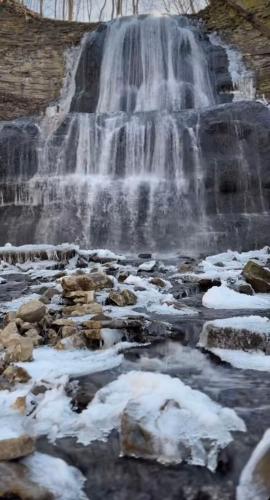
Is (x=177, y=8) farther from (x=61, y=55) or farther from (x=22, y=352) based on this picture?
(x=22, y=352)

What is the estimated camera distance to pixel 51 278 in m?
7.42

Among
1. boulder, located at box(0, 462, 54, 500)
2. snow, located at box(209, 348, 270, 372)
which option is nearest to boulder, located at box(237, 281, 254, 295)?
snow, located at box(209, 348, 270, 372)

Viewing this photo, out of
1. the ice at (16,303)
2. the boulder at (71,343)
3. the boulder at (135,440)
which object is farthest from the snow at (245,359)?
the ice at (16,303)

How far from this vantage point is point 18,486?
1.87 m

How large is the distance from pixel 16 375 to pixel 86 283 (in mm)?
2684

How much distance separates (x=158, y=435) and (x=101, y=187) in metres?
10.8

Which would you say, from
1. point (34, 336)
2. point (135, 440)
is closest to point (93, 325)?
point (34, 336)

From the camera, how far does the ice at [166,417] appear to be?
7.14ft

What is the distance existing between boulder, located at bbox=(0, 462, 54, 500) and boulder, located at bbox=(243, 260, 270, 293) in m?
4.34

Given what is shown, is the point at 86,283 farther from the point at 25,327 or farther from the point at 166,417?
the point at 166,417

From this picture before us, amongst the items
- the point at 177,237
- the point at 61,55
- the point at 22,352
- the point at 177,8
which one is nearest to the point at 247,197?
the point at 177,237

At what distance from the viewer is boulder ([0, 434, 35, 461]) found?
205 cm

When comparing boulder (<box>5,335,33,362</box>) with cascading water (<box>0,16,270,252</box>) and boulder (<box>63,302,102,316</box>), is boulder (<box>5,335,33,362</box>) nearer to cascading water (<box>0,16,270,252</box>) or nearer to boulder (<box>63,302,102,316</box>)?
boulder (<box>63,302,102,316</box>)

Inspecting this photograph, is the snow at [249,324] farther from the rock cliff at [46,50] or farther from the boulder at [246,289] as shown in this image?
the rock cliff at [46,50]
